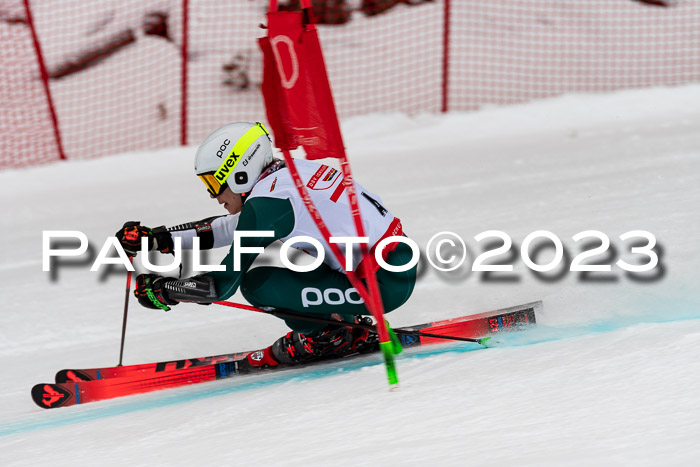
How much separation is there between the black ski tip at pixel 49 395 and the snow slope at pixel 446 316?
46 millimetres

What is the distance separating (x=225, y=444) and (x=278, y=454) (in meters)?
0.28

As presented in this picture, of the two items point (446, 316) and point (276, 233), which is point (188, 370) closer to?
point (276, 233)

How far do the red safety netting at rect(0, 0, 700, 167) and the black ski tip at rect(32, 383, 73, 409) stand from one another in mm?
6107

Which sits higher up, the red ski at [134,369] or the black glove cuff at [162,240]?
the black glove cuff at [162,240]

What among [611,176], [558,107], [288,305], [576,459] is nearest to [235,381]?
[288,305]

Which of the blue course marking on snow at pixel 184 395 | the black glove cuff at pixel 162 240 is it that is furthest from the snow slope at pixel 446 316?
the black glove cuff at pixel 162 240

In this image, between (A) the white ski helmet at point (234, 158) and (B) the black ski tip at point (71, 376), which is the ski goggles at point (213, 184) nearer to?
(A) the white ski helmet at point (234, 158)

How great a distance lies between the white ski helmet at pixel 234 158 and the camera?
3.45m

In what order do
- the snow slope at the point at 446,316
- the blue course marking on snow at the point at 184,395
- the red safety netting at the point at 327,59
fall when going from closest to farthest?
1. the snow slope at the point at 446,316
2. the blue course marking on snow at the point at 184,395
3. the red safety netting at the point at 327,59

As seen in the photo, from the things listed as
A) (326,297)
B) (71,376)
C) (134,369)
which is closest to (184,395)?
(134,369)

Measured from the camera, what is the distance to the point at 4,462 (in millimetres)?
2939

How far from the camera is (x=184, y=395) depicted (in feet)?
12.3

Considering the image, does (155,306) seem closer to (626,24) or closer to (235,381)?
(235,381)

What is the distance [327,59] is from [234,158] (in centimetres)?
870
